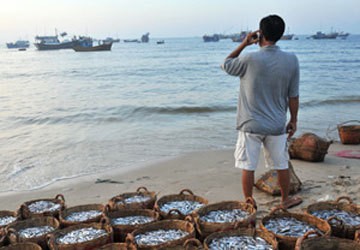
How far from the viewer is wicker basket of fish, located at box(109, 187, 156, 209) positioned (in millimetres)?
3629

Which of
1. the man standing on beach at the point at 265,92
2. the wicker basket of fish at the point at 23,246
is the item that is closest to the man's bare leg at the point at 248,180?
the man standing on beach at the point at 265,92

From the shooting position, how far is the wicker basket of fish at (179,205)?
3.36 metres

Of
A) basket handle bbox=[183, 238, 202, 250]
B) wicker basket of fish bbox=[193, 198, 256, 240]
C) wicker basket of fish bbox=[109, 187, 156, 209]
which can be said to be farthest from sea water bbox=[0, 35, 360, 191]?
basket handle bbox=[183, 238, 202, 250]

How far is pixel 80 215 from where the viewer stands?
353cm

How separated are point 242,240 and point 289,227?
0.45 metres

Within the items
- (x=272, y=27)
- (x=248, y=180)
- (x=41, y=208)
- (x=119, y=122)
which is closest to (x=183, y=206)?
(x=248, y=180)

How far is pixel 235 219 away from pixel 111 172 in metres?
4.17

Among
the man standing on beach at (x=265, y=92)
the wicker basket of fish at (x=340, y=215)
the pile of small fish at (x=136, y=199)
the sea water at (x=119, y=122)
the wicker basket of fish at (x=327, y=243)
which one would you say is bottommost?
the sea water at (x=119, y=122)

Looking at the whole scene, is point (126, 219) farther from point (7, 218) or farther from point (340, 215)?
point (340, 215)

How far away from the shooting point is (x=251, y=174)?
150 inches

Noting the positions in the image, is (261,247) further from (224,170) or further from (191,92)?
(191,92)

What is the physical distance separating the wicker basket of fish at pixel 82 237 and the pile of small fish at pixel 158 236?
0.86 ft

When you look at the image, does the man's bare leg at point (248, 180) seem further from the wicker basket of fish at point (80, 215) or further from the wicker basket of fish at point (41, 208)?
the wicker basket of fish at point (41, 208)

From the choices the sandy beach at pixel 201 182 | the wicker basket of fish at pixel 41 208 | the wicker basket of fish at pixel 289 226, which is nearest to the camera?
the wicker basket of fish at pixel 289 226
